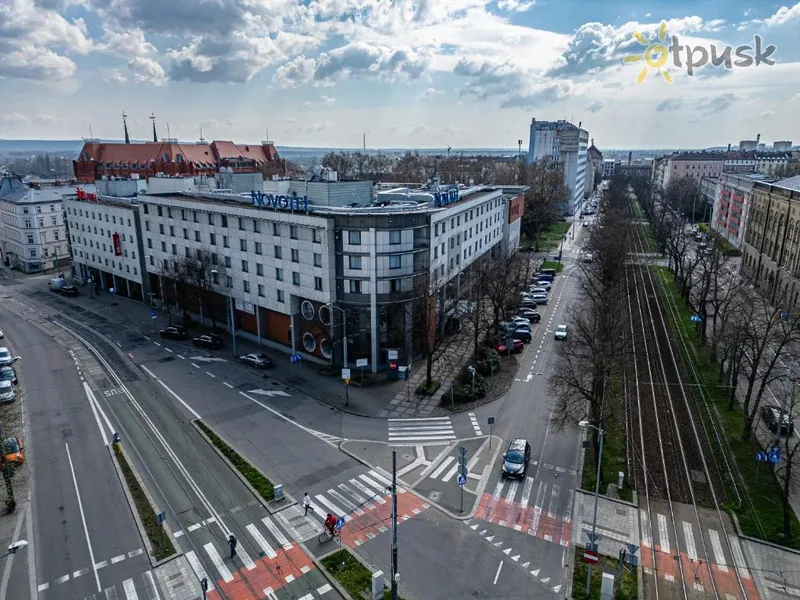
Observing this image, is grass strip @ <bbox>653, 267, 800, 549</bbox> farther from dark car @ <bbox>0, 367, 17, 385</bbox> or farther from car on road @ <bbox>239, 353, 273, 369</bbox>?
dark car @ <bbox>0, 367, 17, 385</bbox>

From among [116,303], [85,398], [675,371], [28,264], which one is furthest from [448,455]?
[28,264]

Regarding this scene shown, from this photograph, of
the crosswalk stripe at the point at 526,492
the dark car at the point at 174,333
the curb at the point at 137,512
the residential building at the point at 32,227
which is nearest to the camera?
the curb at the point at 137,512

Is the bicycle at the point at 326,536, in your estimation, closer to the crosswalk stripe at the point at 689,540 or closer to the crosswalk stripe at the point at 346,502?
the crosswalk stripe at the point at 346,502

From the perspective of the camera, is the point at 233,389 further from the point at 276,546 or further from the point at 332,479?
the point at 276,546

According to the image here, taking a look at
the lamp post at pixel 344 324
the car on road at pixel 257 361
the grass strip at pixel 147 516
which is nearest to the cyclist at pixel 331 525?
the grass strip at pixel 147 516

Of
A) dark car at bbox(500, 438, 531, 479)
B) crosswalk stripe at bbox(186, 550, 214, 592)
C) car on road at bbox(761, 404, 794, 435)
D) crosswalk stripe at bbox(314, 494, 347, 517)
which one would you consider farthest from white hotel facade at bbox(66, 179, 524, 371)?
car on road at bbox(761, 404, 794, 435)

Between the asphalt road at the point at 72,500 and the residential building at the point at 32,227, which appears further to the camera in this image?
the residential building at the point at 32,227

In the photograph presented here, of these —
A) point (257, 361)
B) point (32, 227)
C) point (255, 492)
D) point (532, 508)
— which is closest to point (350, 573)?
point (255, 492)
